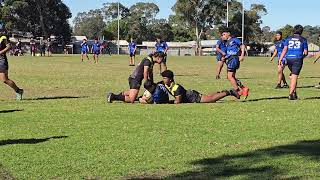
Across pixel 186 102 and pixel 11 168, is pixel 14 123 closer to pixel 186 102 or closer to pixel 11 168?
pixel 11 168

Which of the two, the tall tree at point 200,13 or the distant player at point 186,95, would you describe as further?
the tall tree at point 200,13

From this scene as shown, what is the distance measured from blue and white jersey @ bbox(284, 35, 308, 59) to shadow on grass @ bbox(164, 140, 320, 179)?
6.73 metres

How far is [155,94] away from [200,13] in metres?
100

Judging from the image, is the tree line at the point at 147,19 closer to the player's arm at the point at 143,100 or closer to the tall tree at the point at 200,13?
the tall tree at the point at 200,13

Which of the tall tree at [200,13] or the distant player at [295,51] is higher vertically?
the tall tree at [200,13]

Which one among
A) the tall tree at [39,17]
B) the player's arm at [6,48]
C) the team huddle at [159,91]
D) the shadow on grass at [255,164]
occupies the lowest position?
the shadow on grass at [255,164]

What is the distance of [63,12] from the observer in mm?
105188

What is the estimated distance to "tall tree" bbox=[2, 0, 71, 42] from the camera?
99750 mm

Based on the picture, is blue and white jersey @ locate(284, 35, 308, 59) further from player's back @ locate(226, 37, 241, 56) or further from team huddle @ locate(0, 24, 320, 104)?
player's back @ locate(226, 37, 241, 56)

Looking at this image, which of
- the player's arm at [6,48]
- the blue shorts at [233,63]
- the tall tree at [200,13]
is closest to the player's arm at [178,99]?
the blue shorts at [233,63]

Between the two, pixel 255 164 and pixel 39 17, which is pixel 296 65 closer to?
pixel 255 164

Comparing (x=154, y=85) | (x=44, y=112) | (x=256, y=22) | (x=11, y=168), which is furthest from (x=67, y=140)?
(x=256, y=22)

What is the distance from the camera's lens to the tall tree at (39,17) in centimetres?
9975

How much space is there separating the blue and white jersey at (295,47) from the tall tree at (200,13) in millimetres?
95883
